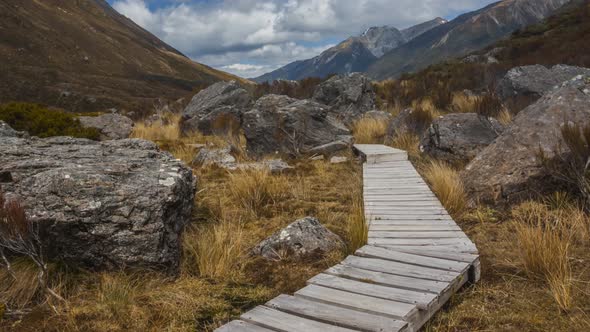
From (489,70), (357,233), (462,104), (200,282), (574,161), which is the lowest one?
(200,282)

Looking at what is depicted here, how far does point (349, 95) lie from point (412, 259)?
13545 millimetres

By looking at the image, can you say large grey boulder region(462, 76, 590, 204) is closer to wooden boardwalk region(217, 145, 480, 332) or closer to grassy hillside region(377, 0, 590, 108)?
wooden boardwalk region(217, 145, 480, 332)

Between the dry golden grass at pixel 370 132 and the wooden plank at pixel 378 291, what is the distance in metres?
9.51

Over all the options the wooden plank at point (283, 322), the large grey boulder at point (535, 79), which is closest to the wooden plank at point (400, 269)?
the wooden plank at point (283, 322)

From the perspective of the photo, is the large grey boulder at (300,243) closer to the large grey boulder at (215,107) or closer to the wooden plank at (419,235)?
the wooden plank at (419,235)

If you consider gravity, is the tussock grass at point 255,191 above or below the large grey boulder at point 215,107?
below

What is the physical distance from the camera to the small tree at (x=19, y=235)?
330 cm

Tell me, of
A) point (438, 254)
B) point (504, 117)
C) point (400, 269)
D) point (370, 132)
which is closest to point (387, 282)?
point (400, 269)

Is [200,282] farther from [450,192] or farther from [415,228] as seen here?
[450,192]

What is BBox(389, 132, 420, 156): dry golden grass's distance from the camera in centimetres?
1061

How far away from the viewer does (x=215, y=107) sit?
49.4ft

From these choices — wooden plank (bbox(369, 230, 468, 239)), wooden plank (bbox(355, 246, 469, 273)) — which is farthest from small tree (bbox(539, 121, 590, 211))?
wooden plank (bbox(355, 246, 469, 273))

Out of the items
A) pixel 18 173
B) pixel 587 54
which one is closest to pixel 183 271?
pixel 18 173

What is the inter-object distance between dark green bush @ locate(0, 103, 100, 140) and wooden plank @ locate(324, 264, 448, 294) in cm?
798
